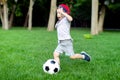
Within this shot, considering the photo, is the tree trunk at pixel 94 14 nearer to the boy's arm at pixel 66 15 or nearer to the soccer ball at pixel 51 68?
the boy's arm at pixel 66 15

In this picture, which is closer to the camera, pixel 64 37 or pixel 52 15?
pixel 64 37

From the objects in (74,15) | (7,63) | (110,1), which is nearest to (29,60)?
(7,63)

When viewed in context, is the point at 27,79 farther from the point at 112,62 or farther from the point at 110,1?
the point at 110,1

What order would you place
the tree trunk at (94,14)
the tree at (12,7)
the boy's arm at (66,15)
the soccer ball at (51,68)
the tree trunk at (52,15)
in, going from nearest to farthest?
the soccer ball at (51,68) < the boy's arm at (66,15) < the tree trunk at (94,14) < the tree trunk at (52,15) < the tree at (12,7)

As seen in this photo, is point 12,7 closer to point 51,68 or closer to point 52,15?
point 52,15

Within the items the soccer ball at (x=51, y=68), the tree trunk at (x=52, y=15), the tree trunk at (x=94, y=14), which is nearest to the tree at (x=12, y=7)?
the tree trunk at (x=52, y=15)

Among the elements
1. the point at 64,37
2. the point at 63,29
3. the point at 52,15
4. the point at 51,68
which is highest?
the point at 63,29

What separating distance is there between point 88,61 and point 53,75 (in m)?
2.14

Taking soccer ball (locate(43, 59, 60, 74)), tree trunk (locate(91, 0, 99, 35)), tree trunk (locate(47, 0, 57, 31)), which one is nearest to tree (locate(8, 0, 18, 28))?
tree trunk (locate(47, 0, 57, 31))

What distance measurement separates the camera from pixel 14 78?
6805 millimetres

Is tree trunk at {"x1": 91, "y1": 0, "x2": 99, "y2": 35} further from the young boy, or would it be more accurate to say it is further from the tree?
the tree

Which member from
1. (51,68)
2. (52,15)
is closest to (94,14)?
(52,15)

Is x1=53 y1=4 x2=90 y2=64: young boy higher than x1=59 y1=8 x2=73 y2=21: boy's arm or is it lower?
lower

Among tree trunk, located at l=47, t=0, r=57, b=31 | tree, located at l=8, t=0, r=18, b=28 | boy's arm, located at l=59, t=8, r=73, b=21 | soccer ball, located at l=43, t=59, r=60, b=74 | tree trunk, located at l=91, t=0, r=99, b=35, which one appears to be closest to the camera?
soccer ball, located at l=43, t=59, r=60, b=74
